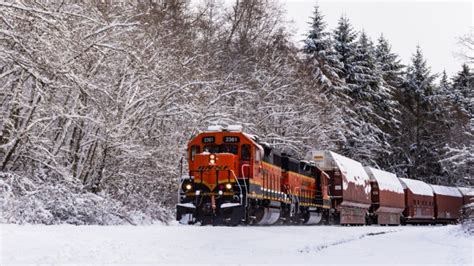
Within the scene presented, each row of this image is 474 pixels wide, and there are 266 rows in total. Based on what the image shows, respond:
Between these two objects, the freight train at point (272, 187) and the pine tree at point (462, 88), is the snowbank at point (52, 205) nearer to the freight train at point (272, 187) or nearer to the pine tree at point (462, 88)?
the freight train at point (272, 187)

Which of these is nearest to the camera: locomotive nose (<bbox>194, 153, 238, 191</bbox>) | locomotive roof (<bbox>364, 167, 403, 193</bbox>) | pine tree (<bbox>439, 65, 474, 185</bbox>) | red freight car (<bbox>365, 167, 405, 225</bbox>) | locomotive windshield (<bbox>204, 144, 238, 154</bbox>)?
locomotive nose (<bbox>194, 153, 238, 191</bbox>)

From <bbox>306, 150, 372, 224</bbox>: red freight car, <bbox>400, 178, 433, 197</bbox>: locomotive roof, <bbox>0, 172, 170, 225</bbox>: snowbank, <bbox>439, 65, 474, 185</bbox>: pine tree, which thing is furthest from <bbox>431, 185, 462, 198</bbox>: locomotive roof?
<bbox>0, 172, 170, 225</bbox>: snowbank

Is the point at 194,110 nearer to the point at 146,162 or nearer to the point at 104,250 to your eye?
the point at 146,162

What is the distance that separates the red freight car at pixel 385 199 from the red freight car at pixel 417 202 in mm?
1604

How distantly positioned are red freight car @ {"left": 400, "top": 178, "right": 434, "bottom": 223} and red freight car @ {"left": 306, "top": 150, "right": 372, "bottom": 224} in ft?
28.2

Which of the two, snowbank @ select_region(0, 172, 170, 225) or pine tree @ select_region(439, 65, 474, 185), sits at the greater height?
pine tree @ select_region(439, 65, 474, 185)

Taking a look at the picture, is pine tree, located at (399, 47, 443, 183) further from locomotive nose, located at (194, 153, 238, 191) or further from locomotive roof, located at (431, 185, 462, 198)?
locomotive nose, located at (194, 153, 238, 191)

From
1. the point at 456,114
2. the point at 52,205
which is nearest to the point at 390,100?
the point at 456,114

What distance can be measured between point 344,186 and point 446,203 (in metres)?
21.1

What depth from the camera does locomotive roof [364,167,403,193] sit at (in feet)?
114

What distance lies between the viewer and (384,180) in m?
35.7

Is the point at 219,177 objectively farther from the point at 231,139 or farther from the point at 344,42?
the point at 344,42

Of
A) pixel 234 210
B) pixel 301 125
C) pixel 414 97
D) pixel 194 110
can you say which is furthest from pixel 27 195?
pixel 414 97

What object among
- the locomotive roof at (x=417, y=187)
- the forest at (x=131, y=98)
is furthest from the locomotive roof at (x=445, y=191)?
the forest at (x=131, y=98)
